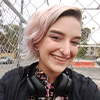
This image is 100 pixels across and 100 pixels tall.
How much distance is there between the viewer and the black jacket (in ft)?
1.42

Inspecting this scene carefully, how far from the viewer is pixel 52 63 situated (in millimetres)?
381

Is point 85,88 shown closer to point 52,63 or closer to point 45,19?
point 52,63

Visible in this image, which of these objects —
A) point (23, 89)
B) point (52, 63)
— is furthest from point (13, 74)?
point (52, 63)

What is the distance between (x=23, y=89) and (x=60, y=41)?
0.33 m

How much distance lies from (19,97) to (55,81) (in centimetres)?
20

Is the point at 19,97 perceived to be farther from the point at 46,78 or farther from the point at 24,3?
the point at 24,3

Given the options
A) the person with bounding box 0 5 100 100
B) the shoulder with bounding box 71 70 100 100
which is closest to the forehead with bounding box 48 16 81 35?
the person with bounding box 0 5 100 100

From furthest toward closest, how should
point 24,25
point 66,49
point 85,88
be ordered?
point 24,25 → point 85,88 → point 66,49

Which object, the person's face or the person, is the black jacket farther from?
the person's face

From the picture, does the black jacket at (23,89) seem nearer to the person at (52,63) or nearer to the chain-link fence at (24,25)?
the person at (52,63)

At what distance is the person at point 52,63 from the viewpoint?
36 cm

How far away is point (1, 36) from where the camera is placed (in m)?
1.14

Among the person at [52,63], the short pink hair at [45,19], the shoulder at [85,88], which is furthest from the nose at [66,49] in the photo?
the shoulder at [85,88]

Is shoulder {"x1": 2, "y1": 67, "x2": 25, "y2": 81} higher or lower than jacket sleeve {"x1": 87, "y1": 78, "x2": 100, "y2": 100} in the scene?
higher
